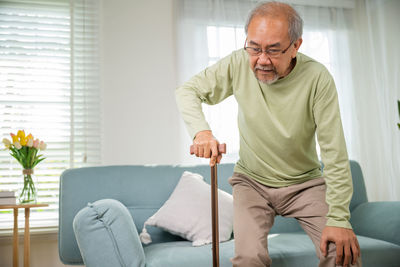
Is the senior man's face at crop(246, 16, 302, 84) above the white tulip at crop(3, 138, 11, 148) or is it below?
above

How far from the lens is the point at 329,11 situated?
13.2 feet

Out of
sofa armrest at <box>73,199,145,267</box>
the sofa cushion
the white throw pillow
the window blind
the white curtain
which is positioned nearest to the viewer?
sofa armrest at <box>73,199,145,267</box>

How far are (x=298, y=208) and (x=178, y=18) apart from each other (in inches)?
98.2

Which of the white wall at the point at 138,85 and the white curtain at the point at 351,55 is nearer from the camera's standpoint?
the white wall at the point at 138,85

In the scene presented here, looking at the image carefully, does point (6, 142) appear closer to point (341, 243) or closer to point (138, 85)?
point (138, 85)

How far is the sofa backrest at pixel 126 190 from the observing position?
88.7 inches

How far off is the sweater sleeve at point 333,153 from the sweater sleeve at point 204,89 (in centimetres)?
36

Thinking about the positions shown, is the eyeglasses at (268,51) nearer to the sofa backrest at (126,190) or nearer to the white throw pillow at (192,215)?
the white throw pillow at (192,215)

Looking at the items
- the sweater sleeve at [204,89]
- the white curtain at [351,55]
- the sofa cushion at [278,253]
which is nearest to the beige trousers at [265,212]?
the sweater sleeve at [204,89]

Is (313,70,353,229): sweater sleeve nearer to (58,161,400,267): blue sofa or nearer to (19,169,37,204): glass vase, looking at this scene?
(58,161,400,267): blue sofa

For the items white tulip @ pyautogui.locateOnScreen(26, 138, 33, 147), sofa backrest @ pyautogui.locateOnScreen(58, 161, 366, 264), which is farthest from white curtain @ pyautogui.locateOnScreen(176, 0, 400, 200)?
white tulip @ pyautogui.locateOnScreen(26, 138, 33, 147)

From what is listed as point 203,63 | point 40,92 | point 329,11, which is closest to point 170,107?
point 203,63

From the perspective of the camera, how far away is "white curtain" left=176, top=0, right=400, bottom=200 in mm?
3605

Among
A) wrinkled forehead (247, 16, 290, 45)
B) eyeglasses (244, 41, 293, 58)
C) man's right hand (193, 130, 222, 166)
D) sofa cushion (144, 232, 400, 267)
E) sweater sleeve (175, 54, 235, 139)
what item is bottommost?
sofa cushion (144, 232, 400, 267)
